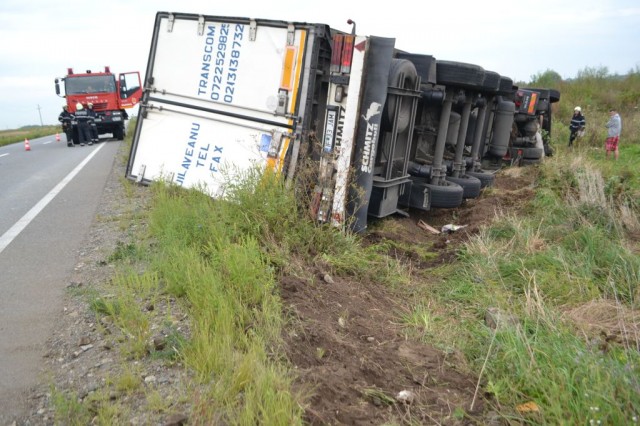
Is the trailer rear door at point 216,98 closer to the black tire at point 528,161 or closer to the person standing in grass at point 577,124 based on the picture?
the black tire at point 528,161

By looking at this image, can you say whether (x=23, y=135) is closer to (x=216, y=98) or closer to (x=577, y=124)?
(x=216, y=98)

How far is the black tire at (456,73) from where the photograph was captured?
6.34m

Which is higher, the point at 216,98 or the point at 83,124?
the point at 216,98

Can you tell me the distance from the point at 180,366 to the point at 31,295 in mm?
1935

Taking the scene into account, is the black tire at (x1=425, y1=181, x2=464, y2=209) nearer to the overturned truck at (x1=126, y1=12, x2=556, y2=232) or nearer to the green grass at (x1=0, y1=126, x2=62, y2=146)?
the overturned truck at (x1=126, y1=12, x2=556, y2=232)

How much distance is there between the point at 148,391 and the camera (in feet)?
8.59

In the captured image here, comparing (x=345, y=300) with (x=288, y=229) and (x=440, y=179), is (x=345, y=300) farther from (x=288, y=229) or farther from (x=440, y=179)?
(x=440, y=179)

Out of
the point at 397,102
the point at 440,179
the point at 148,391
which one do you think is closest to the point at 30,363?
the point at 148,391

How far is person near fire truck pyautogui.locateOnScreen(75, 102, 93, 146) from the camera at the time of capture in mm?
19719

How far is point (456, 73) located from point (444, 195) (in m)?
1.54

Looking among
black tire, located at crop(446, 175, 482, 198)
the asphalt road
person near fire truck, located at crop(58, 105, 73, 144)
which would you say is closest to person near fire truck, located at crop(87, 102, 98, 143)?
person near fire truck, located at crop(58, 105, 73, 144)

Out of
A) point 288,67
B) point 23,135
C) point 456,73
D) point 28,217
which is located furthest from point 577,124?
point 23,135

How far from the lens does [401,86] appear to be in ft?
17.5

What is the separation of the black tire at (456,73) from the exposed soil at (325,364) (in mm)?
3271
